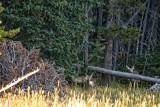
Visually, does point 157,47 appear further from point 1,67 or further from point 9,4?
point 1,67

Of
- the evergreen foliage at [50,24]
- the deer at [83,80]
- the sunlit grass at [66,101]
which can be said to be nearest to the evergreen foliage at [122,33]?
the evergreen foliage at [50,24]

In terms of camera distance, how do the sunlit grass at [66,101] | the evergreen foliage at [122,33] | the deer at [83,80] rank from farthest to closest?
the deer at [83,80], the evergreen foliage at [122,33], the sunlit grass at [66,101]

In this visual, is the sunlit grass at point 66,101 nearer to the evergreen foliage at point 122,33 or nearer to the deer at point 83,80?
the deer at point 83,80

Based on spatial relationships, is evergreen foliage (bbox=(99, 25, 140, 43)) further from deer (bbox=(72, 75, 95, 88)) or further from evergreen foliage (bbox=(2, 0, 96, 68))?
deer (bbox=(72, 75, 95, 88))

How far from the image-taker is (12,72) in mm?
8312

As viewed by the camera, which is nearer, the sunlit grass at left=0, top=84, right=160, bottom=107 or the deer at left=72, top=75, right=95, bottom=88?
the sunlit grass at left=0, top=84, right=160, bottom=107

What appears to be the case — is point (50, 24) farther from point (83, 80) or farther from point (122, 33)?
point (122, 33)

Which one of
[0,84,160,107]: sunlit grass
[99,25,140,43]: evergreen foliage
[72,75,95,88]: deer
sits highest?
[99,25,140,43]: evergreen foliage

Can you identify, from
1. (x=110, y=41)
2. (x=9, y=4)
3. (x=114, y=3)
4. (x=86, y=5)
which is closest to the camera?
(x=9, y=4)

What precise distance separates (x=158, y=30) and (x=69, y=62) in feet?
43.1

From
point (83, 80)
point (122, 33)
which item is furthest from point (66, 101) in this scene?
point (122, 33)

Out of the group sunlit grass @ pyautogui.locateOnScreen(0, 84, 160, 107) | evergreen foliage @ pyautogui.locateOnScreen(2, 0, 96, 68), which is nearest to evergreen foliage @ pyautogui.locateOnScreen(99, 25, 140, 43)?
evergreen foliage @ pyautogui.locateOnScreen(2, 0, 96, 68)

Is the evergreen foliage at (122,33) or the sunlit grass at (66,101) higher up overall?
the evergreen foliage at (122,33)

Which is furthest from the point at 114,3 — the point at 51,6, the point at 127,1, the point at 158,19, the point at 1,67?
the point at 158,19
